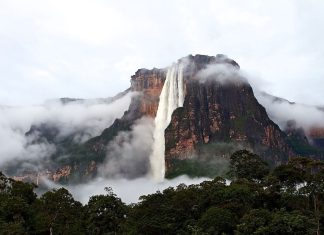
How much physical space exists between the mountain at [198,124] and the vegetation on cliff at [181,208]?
8548cm

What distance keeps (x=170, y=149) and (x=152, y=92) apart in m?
37.0

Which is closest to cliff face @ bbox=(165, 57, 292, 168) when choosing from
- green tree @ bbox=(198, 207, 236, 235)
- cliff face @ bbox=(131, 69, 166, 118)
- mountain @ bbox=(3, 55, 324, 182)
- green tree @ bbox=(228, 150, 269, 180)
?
mountain @ bbox=(3, 55, 324, 182)

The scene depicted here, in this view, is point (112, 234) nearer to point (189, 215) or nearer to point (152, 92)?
point (189, 215)

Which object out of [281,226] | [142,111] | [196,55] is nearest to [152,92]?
[142,111]

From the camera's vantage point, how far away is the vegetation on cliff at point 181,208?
52.9 m

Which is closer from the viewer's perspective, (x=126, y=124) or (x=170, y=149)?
(x=170, y=149)

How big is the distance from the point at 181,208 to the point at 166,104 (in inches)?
5175

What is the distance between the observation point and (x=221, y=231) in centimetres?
5275

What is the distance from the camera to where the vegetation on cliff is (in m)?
52.9

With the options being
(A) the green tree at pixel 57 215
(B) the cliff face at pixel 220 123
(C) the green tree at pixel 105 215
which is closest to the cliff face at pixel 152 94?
(B) the cliff face at pixel 220 123

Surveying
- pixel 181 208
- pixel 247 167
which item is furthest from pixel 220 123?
pixel 181 208

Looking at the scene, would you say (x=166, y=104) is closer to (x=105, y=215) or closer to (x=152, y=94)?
(x=152, y=94)

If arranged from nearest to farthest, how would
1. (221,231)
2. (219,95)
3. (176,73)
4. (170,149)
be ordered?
(221,231) → (170,149) → (219,95) → (176,73)

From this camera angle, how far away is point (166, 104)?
620 feet
